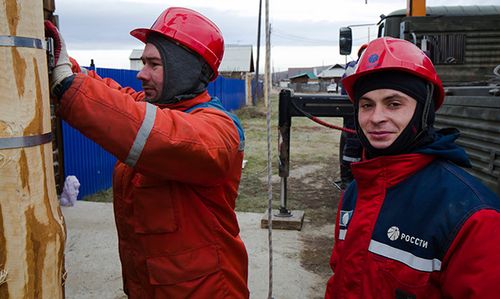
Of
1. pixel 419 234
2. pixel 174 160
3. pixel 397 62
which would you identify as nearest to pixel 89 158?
pixel 174 160

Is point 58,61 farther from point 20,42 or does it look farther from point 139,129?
point 139,129

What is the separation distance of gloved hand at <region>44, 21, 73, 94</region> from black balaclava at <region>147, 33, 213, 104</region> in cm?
46

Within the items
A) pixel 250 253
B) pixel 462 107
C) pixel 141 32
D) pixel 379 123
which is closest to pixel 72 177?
pixel 250 253

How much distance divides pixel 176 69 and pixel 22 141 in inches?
32.1

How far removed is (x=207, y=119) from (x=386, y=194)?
72 cm

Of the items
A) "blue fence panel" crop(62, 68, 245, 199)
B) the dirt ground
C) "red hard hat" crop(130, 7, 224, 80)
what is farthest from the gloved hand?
"blue fence panel" crop(62, 68, 245, 199)

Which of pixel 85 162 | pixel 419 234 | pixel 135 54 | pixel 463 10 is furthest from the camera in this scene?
pixel 135 54

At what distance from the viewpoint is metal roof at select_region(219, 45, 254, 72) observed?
4144 cm

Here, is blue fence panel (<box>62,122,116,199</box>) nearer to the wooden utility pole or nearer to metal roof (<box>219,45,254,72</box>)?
the wooden utility pole

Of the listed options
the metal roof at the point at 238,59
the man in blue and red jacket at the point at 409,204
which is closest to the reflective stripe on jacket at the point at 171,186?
the man in blue and red jacket at the point at 409,204

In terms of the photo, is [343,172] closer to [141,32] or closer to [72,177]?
[72,177]

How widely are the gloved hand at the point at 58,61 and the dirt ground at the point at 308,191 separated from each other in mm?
3046

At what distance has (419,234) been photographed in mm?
1483

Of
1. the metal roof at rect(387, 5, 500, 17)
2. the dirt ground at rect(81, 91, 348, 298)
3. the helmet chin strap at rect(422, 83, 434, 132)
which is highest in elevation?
the metal roof at rect(387, 5, 500, 17)
